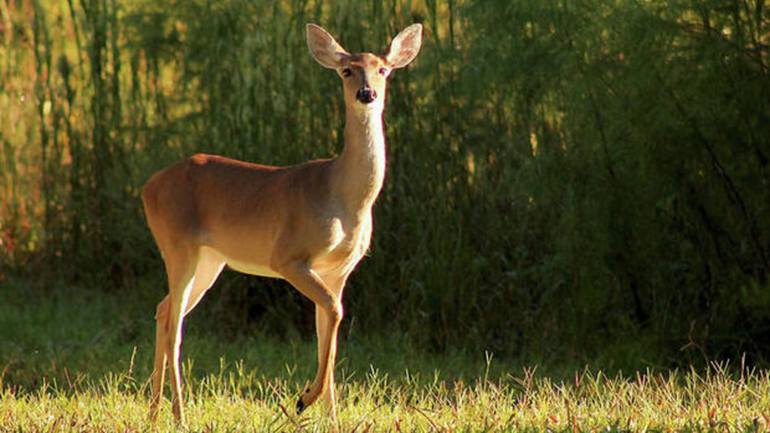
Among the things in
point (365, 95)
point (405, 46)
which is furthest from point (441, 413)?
point (405, 46)

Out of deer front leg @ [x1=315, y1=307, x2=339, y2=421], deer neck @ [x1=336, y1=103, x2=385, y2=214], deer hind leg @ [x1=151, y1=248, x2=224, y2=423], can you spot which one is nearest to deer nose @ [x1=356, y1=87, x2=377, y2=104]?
deer neck @ [x1=336, y1=103, x2=385, y2=214]

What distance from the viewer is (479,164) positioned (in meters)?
8.16

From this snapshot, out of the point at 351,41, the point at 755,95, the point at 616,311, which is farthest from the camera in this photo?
the point at 351,41

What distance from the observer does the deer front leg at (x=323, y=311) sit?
530 cm

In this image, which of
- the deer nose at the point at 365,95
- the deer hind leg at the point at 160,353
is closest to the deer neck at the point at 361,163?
the deer nose at the point at 365,95

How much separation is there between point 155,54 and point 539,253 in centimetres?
283

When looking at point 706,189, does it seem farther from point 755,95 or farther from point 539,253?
point 539,253

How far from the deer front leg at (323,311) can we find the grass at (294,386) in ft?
0.33

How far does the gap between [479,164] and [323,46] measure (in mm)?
2335

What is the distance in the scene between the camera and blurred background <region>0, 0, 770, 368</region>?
707 cm

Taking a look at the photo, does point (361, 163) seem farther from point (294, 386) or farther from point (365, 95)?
point (294, 386)

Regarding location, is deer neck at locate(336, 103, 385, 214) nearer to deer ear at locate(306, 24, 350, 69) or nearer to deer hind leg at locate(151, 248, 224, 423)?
deer ear at locate(306, 24, 350, 69)

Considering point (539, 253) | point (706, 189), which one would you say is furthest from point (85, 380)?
point (706, 189)

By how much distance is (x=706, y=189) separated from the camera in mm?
7301
